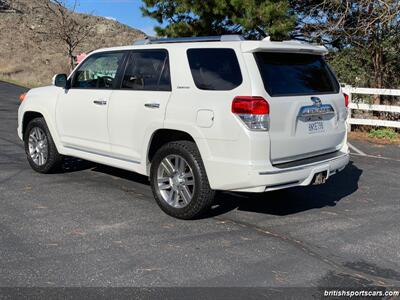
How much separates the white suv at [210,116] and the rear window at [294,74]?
13mm

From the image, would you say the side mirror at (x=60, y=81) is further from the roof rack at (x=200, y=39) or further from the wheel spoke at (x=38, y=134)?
the roof rack at (x=200, y=39)

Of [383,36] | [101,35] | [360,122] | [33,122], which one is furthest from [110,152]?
[101,35]

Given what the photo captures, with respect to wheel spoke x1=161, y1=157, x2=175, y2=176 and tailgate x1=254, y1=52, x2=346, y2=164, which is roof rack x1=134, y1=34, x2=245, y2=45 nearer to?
tailgate x1=254, y1=52, x2=346, y2=164

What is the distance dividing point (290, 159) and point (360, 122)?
856 centimetres

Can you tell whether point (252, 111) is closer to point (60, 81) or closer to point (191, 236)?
point (191, 236)

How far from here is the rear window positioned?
5148 millimetres

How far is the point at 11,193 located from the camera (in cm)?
646

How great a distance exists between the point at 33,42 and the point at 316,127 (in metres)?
51.0

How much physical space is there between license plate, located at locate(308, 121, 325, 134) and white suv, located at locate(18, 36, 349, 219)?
11 millimetres

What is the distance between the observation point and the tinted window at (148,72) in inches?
226

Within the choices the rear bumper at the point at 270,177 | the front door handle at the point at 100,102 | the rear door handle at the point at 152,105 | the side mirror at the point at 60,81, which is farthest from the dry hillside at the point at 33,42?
the rear bumper at the point at 270,177

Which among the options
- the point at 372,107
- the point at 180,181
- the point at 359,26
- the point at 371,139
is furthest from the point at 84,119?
the point at 359,26

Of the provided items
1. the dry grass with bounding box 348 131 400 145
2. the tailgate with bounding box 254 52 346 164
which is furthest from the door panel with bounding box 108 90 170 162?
the dry grass with bounding box 348 131 400 145

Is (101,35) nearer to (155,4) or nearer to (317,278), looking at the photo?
(155,4)
